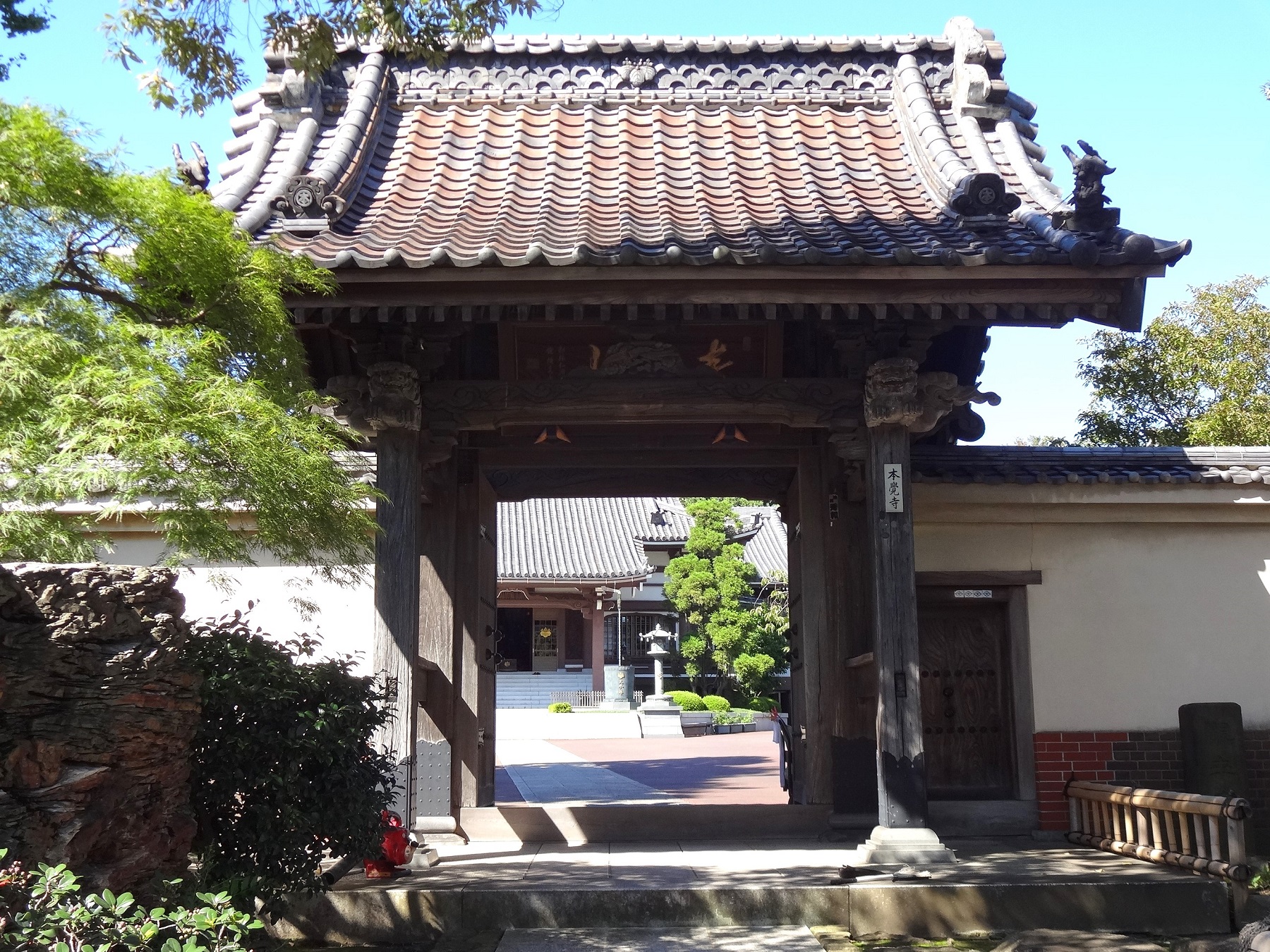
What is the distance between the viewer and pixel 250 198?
7621 millimetres

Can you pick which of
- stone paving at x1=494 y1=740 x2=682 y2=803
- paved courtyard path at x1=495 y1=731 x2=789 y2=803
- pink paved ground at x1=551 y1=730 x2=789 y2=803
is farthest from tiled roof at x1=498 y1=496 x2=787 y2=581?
stone paving at x1=494 y1=740 x2=682 y2=803

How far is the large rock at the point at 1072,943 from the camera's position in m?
5.54

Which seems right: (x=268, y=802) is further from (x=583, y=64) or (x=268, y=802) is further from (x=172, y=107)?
(x=583, y=64)

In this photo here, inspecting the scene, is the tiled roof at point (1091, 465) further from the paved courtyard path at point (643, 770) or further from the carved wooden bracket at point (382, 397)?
the paved courtyard path at point (643, 770)

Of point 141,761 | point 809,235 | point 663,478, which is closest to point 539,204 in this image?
point 809,235

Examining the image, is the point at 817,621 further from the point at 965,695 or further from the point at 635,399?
the point at 635,399

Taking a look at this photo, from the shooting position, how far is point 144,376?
4328 millimetres

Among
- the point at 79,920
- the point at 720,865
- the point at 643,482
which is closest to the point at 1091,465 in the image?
the point at 643,482

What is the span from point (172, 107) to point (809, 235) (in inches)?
163

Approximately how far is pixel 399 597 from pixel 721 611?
2398 centimetres

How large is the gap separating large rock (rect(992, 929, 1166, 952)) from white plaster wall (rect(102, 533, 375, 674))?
4.92 meters

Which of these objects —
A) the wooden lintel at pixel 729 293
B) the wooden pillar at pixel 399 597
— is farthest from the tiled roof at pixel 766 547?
the wooden lintel at pixel 729 293

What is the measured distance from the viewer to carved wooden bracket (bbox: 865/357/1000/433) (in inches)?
282

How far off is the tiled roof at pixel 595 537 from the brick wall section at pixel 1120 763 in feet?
83.7
